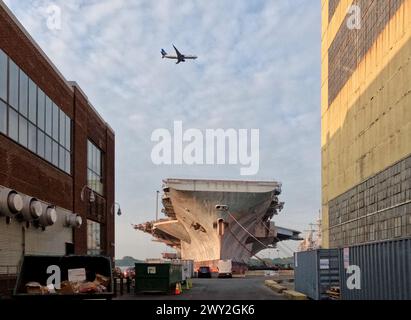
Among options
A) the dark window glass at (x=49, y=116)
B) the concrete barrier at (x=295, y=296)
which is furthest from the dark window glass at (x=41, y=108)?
the concrete barrier at (x=295, y=296)

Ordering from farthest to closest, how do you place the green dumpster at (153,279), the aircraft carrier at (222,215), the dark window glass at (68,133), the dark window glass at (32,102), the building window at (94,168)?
the aircraft carrier at (222,215), the building window at (94,168), the dark window glass at (68,133), the green dumpster at (153,279), the dark window glass at (32,102)

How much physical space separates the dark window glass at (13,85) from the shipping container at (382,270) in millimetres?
16147

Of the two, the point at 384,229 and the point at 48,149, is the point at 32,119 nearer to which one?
the point at 48,149

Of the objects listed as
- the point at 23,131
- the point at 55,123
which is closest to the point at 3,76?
the point at 23,131

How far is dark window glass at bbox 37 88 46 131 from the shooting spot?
30.8m

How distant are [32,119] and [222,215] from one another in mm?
64004

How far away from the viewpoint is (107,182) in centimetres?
5059

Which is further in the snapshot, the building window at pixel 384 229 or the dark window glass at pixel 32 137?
the dark window glass at pixel 32 137

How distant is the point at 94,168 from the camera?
153 feet

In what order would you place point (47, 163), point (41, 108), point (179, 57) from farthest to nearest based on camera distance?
point (47, 163), point (41, 108), point (179, 57)

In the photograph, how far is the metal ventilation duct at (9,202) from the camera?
24.8m

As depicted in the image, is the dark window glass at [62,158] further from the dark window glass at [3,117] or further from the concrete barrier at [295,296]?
the concrete barrier at [295,296]
